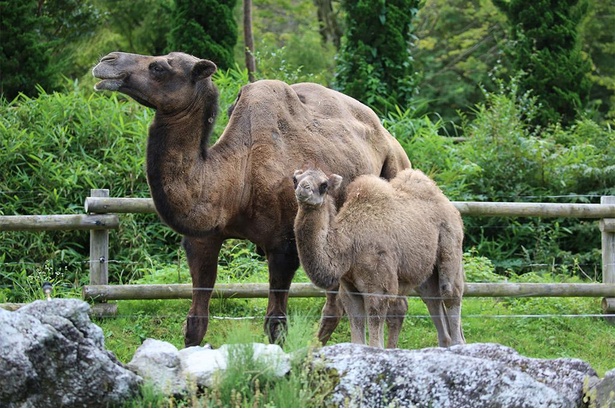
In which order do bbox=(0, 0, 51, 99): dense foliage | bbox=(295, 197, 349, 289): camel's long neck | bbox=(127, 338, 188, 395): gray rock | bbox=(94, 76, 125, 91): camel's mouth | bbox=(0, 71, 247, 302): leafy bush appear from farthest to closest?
bbox=(0, 0, 51, 99): dense foliage
bbox=(0, 71, 247, 302): leafy bush
bbox=(94, 76, 125, 91): camel's mouth
bbox=(295, 197, 349, 289): camel's long neck
bbox=(127, 338, 188, 395): gray rock

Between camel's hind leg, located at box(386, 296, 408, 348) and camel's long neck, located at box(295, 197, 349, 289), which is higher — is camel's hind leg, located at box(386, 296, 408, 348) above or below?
below

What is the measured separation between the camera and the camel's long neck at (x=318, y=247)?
25.6ft

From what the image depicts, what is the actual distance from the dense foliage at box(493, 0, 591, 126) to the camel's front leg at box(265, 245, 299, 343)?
11.7 meters

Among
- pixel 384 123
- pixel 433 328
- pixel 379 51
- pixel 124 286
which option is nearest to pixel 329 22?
pixel 379 51

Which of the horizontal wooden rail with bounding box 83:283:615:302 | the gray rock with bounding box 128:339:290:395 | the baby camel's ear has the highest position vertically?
the baby camel's ear

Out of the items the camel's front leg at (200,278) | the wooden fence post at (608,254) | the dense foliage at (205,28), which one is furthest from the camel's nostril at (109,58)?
the dense foliage at (205,28)

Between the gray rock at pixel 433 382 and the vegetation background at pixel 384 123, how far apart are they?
209 centimetres

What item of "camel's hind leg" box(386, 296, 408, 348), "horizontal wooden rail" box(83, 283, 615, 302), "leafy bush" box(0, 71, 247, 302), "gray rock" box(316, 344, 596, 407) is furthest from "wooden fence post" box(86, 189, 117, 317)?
"gray rock" box(316, 344, 596, 407)

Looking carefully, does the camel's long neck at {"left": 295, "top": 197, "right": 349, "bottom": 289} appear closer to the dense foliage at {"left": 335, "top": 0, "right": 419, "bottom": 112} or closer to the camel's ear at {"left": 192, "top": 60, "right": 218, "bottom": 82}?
the camel's ear at {"left": 192, "top": 60, "right": 218, "bottom": 82}

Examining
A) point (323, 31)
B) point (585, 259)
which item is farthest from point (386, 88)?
point (323, 31)

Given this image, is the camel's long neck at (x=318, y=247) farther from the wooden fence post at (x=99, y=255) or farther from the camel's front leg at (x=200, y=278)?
the wooden fence post at (x=99, y=255)

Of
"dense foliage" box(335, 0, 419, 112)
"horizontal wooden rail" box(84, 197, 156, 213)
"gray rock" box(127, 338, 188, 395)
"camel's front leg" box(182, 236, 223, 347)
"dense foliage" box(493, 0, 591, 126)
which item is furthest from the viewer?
"dense foliage" box(493, 0, 591, 126)

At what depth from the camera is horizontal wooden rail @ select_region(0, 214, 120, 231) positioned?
10.8 meters

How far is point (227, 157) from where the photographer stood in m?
8.73
